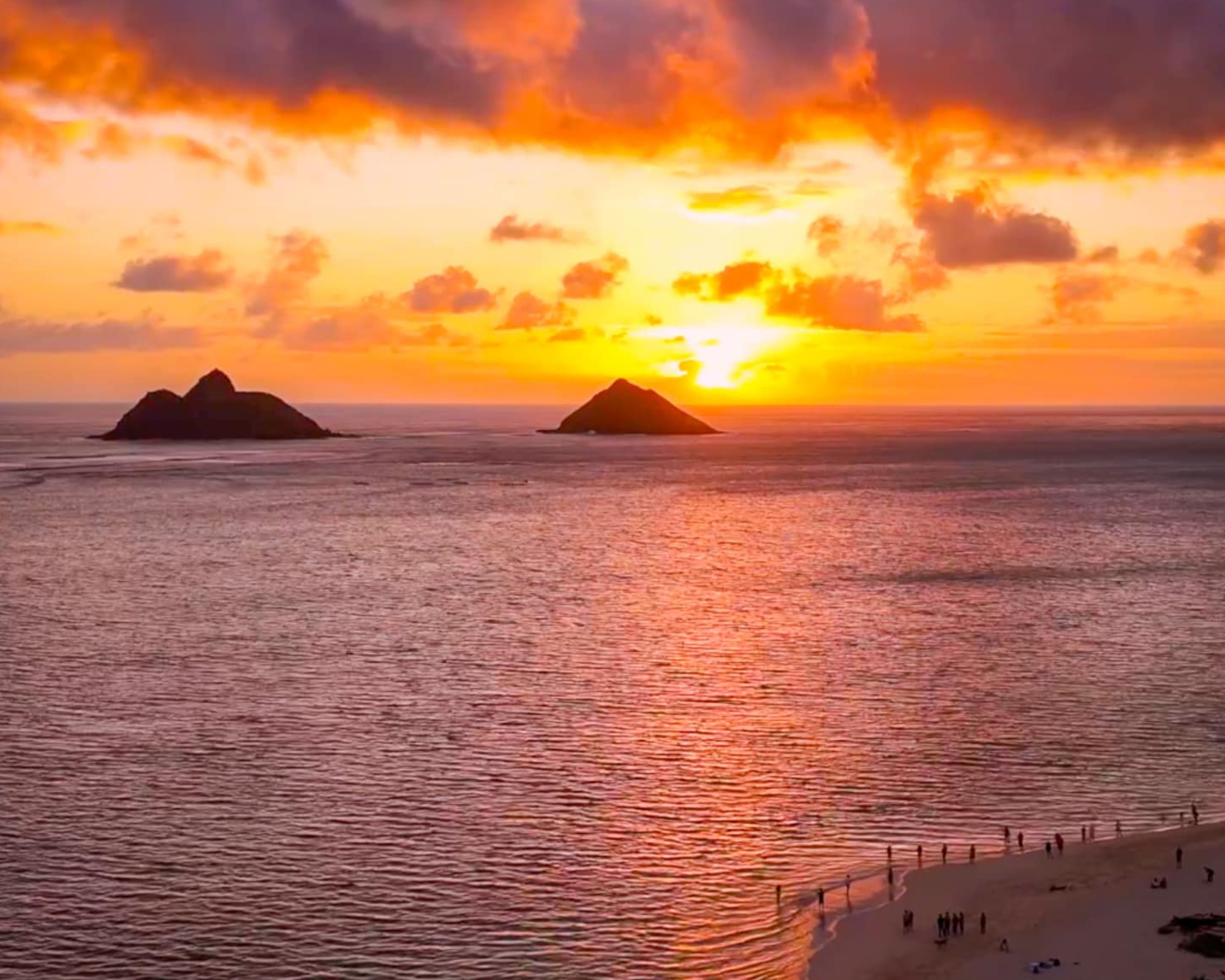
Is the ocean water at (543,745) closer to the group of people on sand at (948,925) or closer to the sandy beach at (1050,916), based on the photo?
the sandy beach at (1050,916)

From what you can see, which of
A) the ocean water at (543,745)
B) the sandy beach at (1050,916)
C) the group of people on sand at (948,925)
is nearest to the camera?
the sandy beach at (1050,916)

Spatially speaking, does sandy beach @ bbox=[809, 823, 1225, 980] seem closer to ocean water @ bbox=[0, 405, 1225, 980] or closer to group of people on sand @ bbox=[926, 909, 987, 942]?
group of people on sand @ bbox=[926, 909, 987, 942]

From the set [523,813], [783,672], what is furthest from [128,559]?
[523,813]

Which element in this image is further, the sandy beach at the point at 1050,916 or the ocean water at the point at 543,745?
the ocean water at the point at 543,745

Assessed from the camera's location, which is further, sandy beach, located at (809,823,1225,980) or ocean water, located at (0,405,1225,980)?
ocean water, located at (0,405,1225,980)

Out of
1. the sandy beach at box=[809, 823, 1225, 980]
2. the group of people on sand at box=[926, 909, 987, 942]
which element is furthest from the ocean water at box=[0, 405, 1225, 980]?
the group of people on sand at box=[926, 909, 987, 942]

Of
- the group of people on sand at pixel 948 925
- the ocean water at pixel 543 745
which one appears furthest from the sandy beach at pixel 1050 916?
the ocean water at pixel 543 745

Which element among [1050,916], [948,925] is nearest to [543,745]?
[948,925]
